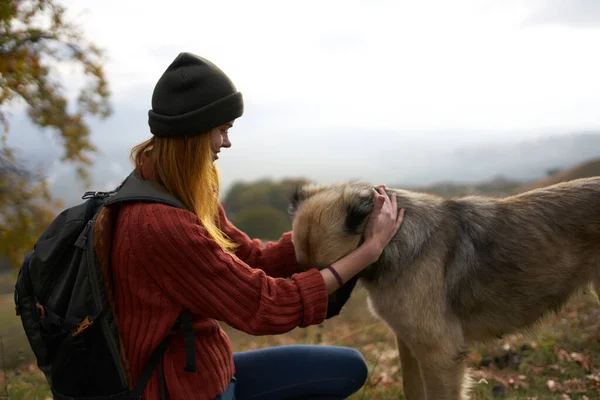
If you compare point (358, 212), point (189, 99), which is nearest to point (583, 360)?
point (358, 212)

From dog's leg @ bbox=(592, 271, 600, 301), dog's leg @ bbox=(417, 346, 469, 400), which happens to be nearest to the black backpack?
dog's leg @ bbox=(417, 346, 469, 400)

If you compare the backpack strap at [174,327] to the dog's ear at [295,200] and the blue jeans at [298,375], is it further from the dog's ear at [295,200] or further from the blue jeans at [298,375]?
the dog's ear at [295,200]

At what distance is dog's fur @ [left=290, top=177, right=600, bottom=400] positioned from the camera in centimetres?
312

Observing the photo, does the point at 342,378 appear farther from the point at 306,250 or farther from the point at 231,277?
the point at 231,277

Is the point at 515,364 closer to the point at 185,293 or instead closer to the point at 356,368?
the point at 356,368

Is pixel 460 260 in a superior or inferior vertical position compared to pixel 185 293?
inferior

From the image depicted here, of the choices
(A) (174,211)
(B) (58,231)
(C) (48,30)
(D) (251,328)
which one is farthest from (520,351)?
(C) (48,30)

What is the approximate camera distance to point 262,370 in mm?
3094

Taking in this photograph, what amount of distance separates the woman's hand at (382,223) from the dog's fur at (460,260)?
0.26 feet

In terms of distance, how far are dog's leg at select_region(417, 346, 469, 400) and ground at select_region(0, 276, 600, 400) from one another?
692 millimetres

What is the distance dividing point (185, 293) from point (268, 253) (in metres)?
1.15

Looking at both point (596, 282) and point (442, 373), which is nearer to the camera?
point (442, 373)

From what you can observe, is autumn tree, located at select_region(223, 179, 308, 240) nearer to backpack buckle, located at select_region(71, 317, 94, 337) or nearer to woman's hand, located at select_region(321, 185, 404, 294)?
woman's hand, located at select_region(321, 185, 404, 294)

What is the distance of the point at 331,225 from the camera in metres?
3.01
